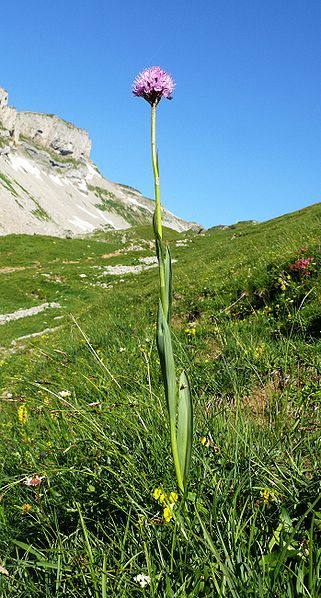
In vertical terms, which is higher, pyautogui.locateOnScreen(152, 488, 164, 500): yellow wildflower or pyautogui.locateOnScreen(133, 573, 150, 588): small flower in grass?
pyautogui.locateOnScreen(152, 488, 164, 500): yellow wildflower

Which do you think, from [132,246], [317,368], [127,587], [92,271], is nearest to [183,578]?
[127,587]

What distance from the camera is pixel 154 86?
229cm

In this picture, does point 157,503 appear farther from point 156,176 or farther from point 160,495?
point 156,176

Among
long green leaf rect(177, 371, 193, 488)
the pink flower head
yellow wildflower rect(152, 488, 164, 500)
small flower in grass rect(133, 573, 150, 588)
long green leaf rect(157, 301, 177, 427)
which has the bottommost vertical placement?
small flower in grass rect(133, 573, 150, 588)

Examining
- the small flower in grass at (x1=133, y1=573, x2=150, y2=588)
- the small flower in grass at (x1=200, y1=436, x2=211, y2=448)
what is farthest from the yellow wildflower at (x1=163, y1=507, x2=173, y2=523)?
the small flower in grass at (x1=200, y1=436, x2=211, y2=448)

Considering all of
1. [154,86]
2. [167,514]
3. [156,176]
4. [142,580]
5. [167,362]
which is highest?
[154,86]

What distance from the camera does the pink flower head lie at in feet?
7.50

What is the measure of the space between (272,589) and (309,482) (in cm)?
68

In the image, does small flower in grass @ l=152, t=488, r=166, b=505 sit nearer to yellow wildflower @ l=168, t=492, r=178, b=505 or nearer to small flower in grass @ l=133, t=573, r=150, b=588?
yellow wildflower @ l=168, t=492, r=178, b=505

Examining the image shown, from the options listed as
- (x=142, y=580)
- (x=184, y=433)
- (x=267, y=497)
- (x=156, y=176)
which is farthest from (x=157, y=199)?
(x=142, y=580)

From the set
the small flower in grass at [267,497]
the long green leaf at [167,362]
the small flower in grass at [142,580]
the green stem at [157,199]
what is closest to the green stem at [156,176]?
the green stem at [157,199]

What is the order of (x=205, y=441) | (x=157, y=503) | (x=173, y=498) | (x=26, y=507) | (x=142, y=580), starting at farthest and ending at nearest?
(x=205, y=441) < (x=26, y=507) < (x=157, y=503) < (x=173, y=498) < (x=142, y=580)

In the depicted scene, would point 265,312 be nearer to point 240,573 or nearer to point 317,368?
point 317,368

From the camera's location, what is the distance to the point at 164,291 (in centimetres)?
209
